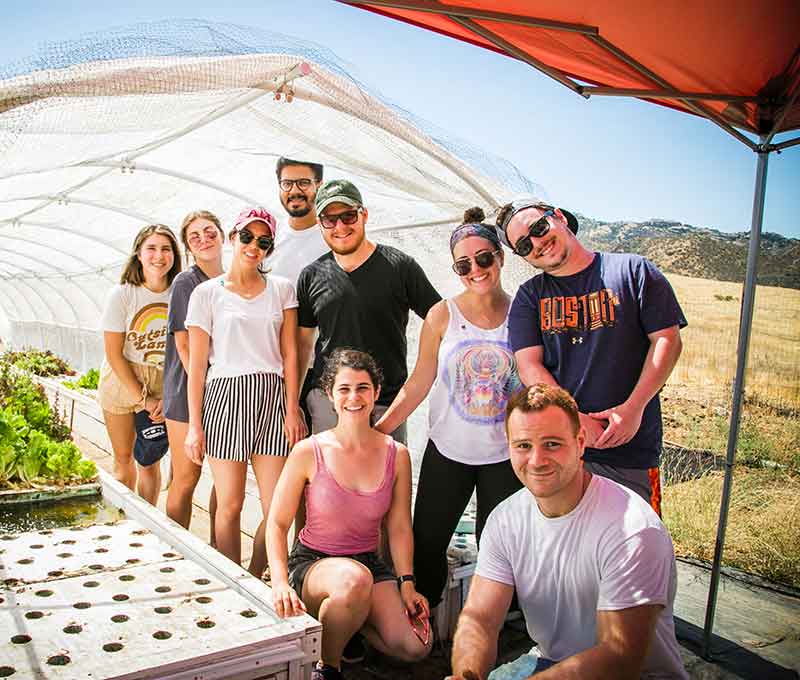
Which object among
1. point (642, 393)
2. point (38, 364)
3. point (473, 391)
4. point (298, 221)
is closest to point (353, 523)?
point (473, 391)

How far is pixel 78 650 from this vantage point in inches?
A: 85.6

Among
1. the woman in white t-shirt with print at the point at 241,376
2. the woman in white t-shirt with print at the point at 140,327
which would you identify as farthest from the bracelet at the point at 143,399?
the woman in white t-shirt with print at the point at 241,376

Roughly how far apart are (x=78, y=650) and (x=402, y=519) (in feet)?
4.37

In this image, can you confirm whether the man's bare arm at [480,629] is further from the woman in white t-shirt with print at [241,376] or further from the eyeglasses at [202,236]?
the eyeglasses at [202,236]

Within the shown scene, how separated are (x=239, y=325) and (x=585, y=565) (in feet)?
6.58

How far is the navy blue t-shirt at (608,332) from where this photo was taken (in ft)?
8.95

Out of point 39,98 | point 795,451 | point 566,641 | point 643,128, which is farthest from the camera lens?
point 643,128

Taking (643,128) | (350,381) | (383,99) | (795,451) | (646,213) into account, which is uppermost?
(643,128)

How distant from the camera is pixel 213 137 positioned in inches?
178

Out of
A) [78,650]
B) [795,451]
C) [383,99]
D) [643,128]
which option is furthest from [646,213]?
[78,650]

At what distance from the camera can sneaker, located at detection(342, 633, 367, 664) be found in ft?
10.3

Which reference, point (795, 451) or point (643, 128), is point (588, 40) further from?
point (643, 128)

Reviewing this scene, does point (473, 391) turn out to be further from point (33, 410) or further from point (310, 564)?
point (33, 410)

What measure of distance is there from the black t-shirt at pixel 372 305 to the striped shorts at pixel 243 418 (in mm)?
255
